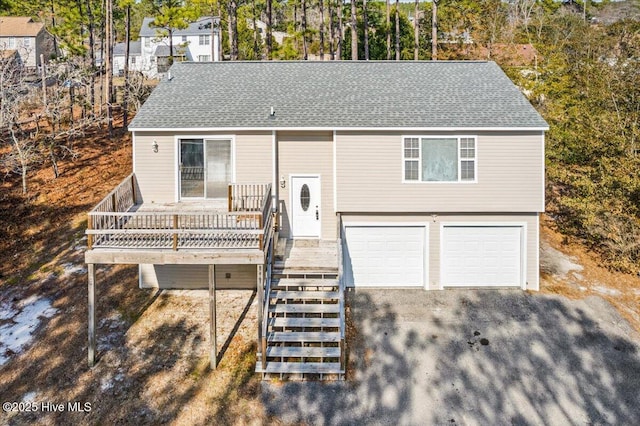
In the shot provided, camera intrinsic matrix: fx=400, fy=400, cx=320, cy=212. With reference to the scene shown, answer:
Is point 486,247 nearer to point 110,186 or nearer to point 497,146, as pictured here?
→ point 497,146

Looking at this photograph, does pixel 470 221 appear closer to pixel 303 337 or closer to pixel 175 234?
pixel 303 337

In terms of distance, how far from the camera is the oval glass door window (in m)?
12.0

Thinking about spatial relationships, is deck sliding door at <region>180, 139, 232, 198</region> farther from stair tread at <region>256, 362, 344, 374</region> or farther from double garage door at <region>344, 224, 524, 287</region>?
stair tread at <region>256, 362, 344, 374</region>

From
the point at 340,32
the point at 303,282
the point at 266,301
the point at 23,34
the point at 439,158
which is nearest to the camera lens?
the point at 266,301

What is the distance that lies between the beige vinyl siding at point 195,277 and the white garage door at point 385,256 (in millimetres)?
2998

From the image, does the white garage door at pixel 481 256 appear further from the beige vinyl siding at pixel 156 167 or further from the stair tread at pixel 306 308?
the beige vinyl siding at pixel 156 167

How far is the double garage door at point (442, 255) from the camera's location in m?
11.9

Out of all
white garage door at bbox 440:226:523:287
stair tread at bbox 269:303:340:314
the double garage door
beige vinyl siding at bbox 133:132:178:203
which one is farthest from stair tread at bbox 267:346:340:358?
beige vinyl siding at bbox 133:132:178:203

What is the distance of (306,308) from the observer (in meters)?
9.72

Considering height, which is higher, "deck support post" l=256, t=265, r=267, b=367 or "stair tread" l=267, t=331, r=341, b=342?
"deck support post" l=256, t=265, r=267, b=367

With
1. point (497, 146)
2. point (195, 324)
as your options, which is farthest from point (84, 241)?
point (497, 146)

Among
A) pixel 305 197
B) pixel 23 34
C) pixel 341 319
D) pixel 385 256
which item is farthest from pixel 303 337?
pixel 23 34

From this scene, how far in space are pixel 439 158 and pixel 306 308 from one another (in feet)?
18.5

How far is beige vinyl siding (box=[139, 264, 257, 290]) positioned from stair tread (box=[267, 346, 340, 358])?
3062mm
